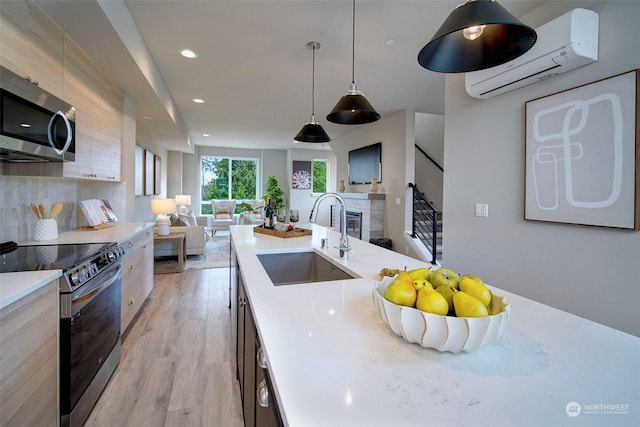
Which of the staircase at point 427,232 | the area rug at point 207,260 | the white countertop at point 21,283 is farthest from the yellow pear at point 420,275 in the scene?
the area rug at point 207,260

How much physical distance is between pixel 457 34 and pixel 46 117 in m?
2.25

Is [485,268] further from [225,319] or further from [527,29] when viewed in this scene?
[225,319]

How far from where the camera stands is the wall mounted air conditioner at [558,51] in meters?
1.85

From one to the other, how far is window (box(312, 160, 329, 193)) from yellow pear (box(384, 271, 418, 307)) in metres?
9.37

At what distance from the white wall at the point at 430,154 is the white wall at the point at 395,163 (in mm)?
1462

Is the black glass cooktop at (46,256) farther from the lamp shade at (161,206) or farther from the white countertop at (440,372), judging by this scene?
the lamp shade at (161,206)

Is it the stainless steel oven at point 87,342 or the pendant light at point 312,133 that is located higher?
the pendant light at point 312,133

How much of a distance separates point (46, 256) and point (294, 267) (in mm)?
1450

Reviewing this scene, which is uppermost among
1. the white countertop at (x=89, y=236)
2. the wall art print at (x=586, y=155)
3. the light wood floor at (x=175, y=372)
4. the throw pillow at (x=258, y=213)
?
the wall art print at (x=586, y=155)

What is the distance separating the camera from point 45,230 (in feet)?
7.28

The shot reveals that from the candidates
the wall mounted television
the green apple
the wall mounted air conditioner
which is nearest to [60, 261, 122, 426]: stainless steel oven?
the green apple

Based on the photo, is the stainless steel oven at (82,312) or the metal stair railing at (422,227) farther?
the metal stair railing at (422,227)

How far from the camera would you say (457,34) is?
125 cm

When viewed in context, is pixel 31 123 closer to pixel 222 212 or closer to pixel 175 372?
pixel 175 372
